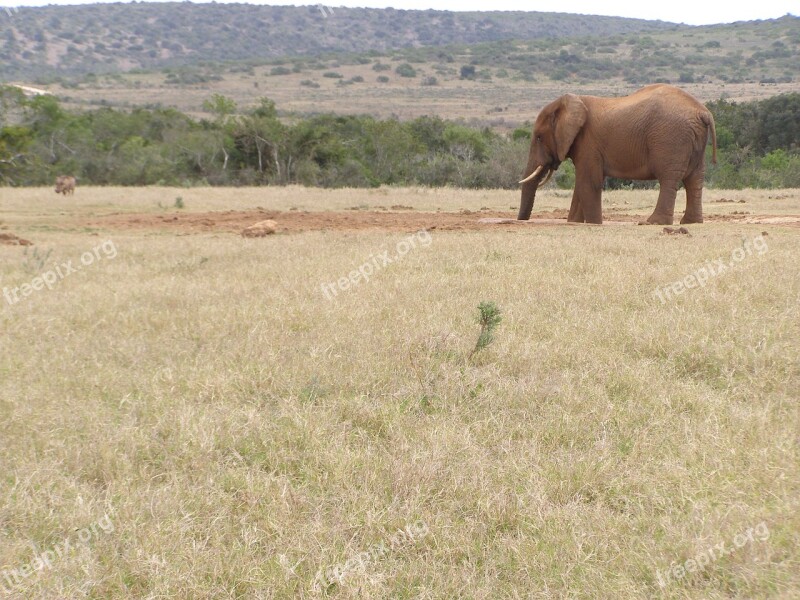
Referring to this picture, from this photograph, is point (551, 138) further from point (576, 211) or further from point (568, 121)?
point (576, 211)

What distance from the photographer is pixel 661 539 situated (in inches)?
113

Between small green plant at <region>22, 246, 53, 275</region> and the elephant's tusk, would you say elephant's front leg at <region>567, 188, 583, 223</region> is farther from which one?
small green plant at <region>22, 246, 53, 275</region>

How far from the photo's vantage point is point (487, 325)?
5.31m

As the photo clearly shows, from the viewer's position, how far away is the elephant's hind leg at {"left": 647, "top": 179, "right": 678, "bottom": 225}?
1204 centimetres

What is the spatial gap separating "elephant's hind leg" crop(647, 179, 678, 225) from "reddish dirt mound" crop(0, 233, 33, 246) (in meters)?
9.76

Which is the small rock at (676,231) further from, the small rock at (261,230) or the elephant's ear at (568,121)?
the small rock at (261,230)

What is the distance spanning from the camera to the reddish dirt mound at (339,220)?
40.8 ft

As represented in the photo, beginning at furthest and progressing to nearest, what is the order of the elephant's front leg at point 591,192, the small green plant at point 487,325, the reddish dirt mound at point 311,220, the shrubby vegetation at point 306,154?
the shrubby vegetation at point 306,154
the elephant's front leg at point 591,192
the reddish dirt mound at point 311,220
the small green plant at point 487,325

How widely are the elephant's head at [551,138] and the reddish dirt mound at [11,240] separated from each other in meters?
8.17

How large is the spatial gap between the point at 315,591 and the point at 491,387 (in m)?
2.14

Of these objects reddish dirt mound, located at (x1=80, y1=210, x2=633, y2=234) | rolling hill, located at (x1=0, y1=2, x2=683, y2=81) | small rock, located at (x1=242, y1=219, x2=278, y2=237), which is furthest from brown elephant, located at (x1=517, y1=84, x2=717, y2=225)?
rolling hill, located at (x1=0, y1=2, x2=683, y2=81)

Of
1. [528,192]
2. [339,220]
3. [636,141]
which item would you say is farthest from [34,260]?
[636,141]

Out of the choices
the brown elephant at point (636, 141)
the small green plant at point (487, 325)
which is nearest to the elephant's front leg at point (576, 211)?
the brown elephant at point (636, 141)

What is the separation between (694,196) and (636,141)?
136 cm
